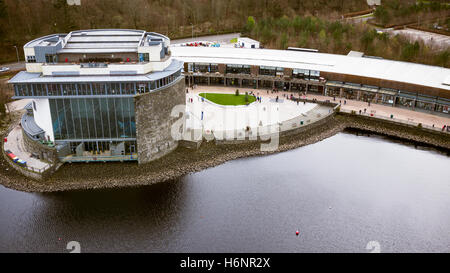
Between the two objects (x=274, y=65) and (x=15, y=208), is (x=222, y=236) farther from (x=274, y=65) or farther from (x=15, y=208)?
(x=274, y=65)

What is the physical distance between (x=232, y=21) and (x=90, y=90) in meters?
99.1

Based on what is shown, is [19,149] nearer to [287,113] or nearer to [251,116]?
[251,116]

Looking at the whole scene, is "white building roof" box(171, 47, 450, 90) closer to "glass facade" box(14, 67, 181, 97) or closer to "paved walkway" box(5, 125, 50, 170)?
"glass facade" box(14, 67, 181, 97)

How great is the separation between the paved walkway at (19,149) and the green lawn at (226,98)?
35831 mm

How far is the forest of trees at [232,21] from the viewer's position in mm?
107625

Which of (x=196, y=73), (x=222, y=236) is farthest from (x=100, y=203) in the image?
(x=196, y=73)

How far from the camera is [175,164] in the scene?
197 feet

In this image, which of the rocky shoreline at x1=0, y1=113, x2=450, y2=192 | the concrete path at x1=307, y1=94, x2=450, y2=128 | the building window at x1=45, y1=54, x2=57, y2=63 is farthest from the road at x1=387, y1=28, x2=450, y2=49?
the building window at x1=45, y1=54, x2=57, y2=63

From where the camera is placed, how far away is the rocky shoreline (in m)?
55.0

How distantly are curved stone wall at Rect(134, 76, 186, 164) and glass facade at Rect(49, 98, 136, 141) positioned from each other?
49.7 inches

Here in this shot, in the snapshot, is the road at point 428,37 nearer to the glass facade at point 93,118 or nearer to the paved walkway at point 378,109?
the paved walkway at point 378,109

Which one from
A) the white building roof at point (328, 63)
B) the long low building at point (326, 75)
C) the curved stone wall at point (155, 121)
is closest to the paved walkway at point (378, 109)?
the long low building at point (326, 75)

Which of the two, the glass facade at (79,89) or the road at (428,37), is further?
the road at (428,37)

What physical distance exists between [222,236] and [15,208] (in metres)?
26.6
